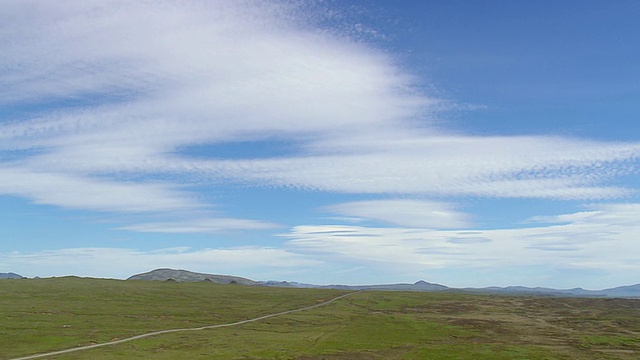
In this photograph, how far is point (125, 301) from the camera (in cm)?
17738

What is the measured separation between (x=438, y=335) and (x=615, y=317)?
321ft

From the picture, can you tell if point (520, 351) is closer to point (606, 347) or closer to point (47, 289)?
point (606, 347)

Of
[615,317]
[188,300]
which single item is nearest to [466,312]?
[615,317]

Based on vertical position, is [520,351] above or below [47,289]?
below

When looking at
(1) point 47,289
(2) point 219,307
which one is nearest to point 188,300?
(2) point 219,307

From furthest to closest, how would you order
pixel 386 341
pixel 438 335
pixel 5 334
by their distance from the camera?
pixel 438 335, pixel 386 341, pixel 5 334

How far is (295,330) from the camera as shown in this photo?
403 ft

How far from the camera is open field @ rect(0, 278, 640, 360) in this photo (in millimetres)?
91688

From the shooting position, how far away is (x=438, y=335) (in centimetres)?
12369

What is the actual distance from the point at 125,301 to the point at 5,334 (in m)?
79.9

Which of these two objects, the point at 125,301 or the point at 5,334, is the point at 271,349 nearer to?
the point at 5,334

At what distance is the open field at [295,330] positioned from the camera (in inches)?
3610

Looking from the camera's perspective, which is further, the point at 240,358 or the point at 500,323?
the point at 500,323

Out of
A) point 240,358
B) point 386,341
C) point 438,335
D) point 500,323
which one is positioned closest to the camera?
point 240,358
